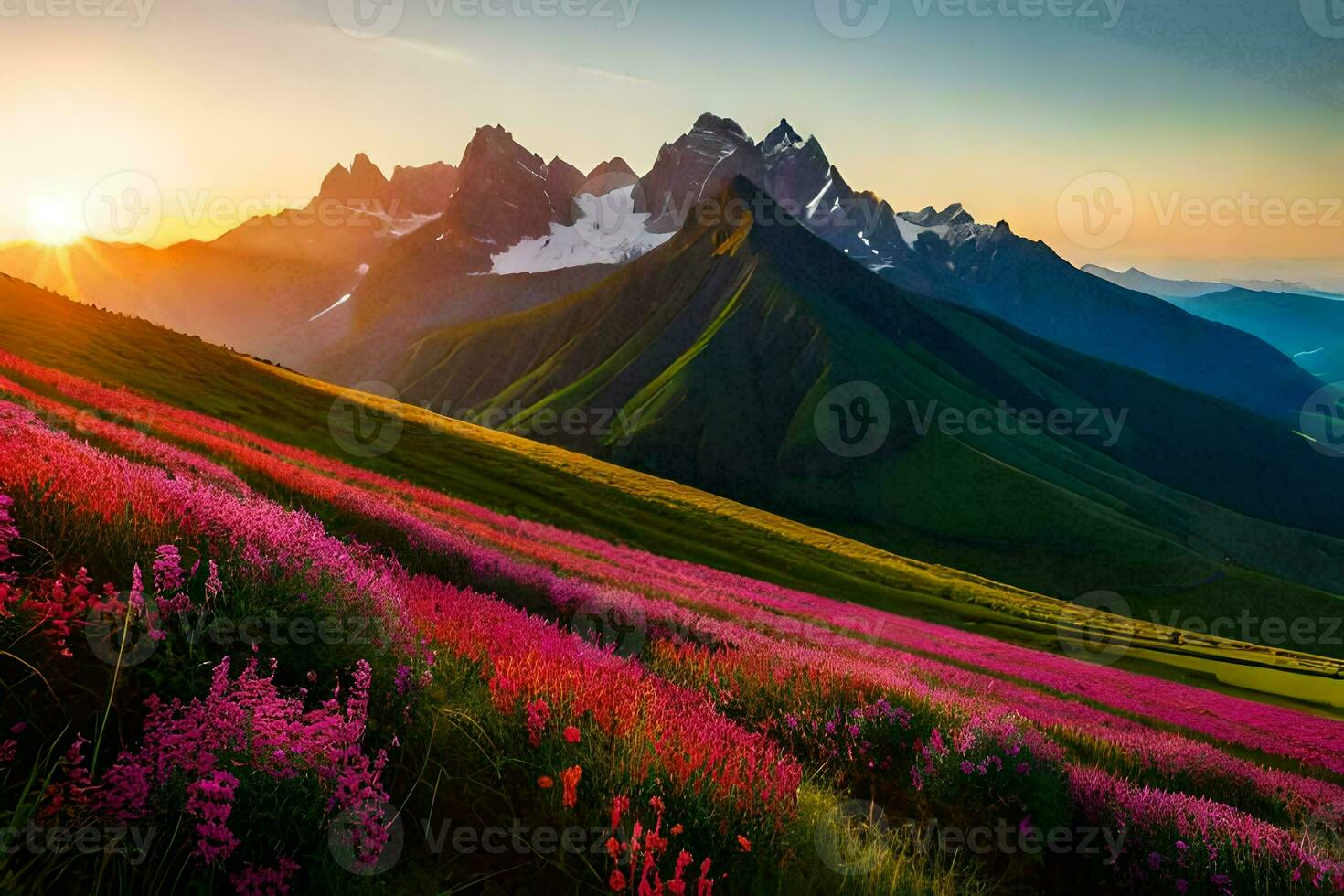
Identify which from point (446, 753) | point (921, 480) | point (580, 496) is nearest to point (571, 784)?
point (446, 753)

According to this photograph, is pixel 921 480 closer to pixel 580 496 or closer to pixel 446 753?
pixel 580 496

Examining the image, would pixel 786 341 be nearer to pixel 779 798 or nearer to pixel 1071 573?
pixel 1071 573

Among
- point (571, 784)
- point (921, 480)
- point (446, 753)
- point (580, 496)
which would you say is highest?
point (571, 784)

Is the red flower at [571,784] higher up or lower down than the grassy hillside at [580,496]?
higher up

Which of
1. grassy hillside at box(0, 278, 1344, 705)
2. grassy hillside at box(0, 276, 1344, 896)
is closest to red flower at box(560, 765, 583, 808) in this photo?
grassy hillside at box(0, 276, 1344, 896)

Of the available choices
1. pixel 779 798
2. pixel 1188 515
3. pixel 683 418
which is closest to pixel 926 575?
pixel 779 798

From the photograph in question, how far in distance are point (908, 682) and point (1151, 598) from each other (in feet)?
450

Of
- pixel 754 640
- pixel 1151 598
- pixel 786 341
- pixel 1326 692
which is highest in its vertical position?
pixel 786 341

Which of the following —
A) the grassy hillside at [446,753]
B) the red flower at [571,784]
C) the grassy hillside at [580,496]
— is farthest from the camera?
the grassy hillside at [580,496]

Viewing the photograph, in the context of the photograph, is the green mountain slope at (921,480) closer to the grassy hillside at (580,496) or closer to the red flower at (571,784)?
the grassy hillside at (580,496)

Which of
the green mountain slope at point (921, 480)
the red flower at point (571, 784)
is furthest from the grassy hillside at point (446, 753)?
the green mountain slope at point (921, 480)

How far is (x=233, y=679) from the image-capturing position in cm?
396

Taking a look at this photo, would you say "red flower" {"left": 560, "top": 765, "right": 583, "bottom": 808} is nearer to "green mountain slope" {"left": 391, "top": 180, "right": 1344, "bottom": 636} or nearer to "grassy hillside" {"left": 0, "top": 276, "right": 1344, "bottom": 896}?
"grassy hillside" {"left": 0, "top": 276, "right": 1344, "bottom": 896}

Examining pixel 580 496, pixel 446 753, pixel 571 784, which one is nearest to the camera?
pixel 571 784
